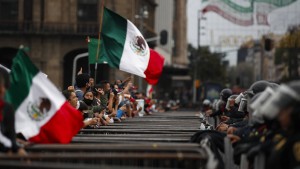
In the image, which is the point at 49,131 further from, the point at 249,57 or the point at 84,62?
the point at 249,57

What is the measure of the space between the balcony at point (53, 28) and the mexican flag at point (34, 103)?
48.1 metres

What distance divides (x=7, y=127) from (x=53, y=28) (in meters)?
49.7

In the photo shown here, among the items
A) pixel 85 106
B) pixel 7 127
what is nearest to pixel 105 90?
pixel 85 106

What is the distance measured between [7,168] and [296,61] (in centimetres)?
8551

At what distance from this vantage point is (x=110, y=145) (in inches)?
364

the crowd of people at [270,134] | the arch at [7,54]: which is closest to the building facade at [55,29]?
the arch at [7,54]

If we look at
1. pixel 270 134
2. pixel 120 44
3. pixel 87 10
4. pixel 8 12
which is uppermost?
pixel 87 10

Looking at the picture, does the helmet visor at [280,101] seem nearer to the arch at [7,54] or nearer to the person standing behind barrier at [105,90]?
the person standing behind barrier at [105,90]

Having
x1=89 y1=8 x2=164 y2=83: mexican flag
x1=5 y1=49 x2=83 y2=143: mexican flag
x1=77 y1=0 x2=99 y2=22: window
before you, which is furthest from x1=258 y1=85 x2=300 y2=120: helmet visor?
x1=77 y1=0 x2=99 y2=22: window

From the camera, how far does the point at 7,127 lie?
8305mm

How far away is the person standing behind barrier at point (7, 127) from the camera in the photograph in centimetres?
826

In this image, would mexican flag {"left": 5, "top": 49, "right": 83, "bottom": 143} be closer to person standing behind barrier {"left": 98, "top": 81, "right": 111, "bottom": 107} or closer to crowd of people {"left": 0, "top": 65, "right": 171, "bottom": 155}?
crowd of people {"left": 0, "top": 65, "right": 171, "bottom": 155}

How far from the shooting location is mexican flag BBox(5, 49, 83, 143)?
29.6 ft

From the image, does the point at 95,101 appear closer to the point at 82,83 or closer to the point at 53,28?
the point at 82,83
